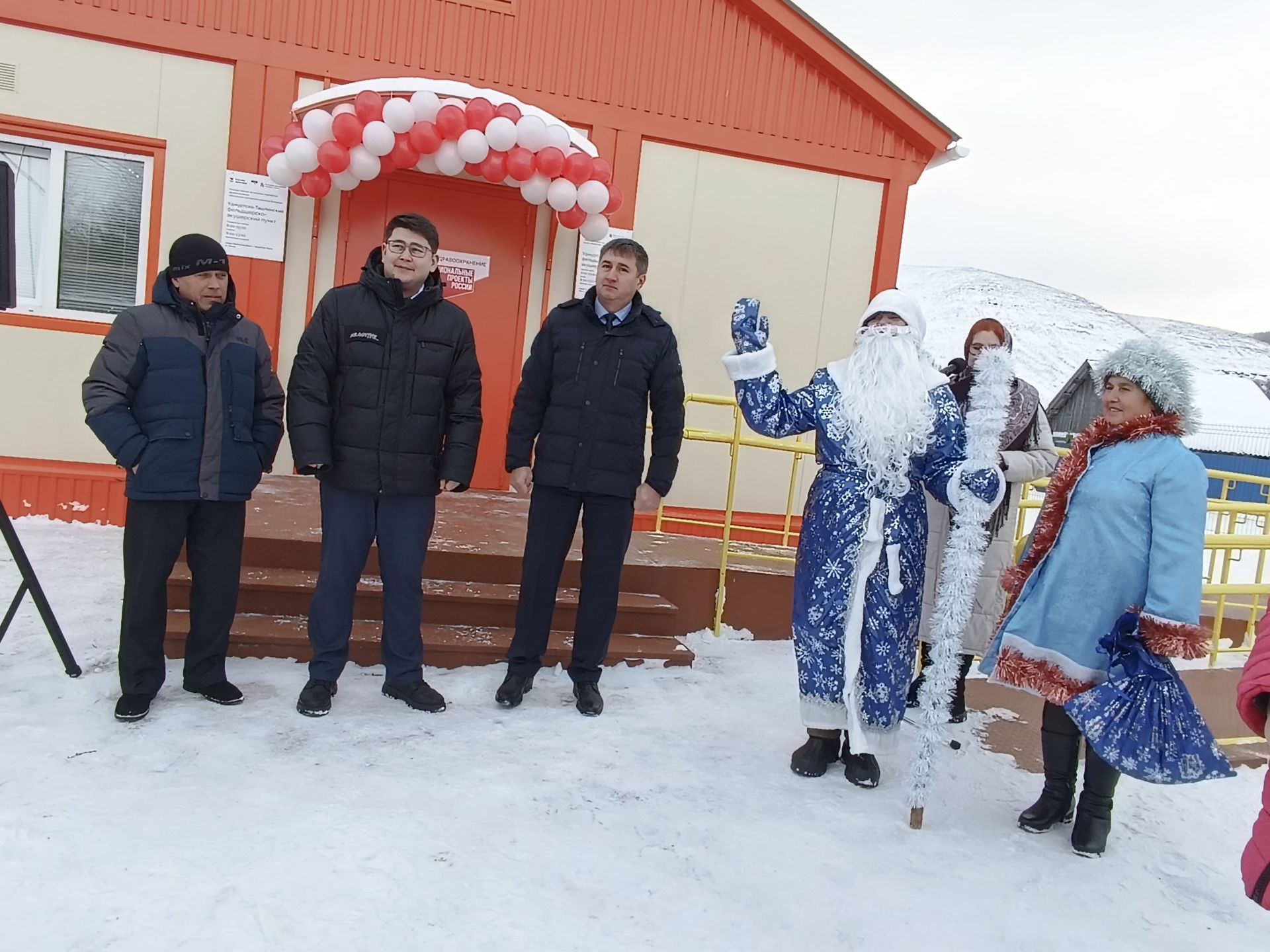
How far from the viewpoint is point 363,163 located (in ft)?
17.2

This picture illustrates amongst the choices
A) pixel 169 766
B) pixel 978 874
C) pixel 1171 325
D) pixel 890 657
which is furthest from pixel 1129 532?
pixel 1171 325

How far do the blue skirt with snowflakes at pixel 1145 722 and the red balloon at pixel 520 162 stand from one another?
13.2ft

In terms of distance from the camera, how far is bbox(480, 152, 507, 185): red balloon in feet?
17.3

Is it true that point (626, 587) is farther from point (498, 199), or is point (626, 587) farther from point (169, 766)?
point (498, 199)

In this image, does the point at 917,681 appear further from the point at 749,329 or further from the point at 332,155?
the point at 332,155

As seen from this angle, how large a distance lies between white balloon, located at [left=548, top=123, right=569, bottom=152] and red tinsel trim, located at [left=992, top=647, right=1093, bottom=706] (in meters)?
3.89

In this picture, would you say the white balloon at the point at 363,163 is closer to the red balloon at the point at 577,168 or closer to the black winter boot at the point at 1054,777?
the red balloon at the point at 577,168

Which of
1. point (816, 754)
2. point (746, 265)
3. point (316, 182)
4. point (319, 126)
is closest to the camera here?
point (816, 754)

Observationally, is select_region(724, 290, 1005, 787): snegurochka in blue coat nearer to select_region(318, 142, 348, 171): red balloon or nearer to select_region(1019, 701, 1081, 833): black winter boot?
select_region(1019, 701, 1081, 833): black winter boot

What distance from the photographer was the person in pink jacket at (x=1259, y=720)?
144 cm

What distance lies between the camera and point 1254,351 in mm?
74062

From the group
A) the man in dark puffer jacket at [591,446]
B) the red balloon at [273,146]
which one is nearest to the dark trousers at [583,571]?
the man in dark puffer jacket at [591,446]

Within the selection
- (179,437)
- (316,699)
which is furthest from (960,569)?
(179,437)

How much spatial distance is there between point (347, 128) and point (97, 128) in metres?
1.71
